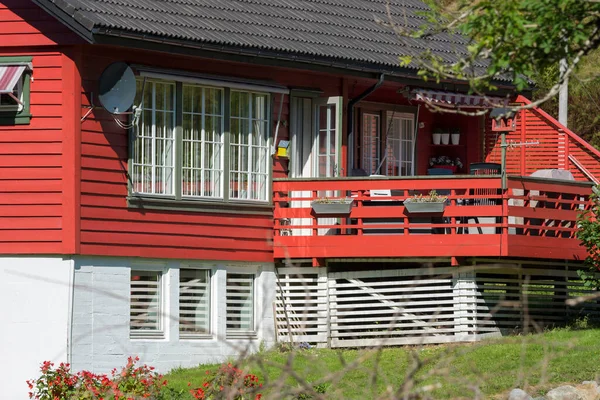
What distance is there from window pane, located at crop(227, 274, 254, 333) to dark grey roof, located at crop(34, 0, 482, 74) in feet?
11.4

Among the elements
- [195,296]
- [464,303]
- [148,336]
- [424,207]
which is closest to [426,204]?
[424,207]

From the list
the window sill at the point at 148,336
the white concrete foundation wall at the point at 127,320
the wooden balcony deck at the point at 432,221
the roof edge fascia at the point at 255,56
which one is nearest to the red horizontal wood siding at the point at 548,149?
the roof edge fascia at the point at 255,56

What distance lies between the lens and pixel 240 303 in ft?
61.9

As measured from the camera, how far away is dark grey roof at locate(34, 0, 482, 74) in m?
16.5

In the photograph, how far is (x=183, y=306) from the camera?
18.1 metres

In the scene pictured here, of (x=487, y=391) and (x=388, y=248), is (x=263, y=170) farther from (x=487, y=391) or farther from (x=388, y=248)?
(x=487, y=391)

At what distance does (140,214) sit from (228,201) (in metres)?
1.61

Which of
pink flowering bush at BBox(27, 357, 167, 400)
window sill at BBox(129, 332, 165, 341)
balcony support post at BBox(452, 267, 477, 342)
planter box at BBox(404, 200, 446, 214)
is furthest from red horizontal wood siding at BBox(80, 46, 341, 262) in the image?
balcony support post at BBox(452, 267, 477, 342)

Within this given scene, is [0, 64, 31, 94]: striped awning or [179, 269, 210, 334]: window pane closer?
[0, 64, 31, 94]: striped awning

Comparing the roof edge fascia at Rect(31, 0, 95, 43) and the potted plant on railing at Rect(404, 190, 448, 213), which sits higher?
the roof edge fascia at Rect(31, 0, 95, 43)

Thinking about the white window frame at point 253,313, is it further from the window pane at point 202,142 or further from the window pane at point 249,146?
the window pane at point 202,142

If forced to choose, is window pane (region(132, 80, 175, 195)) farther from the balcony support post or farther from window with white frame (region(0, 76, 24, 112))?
the balcony support post

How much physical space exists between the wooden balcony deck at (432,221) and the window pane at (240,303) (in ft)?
2.16

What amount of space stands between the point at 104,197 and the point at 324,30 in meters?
5.20
